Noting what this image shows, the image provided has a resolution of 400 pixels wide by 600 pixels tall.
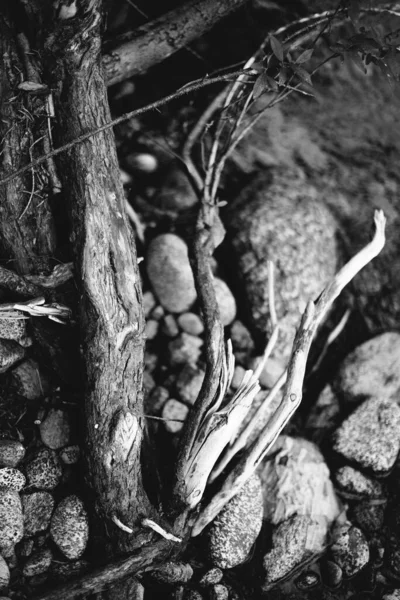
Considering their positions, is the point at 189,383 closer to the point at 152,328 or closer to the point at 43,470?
the point at 152,328

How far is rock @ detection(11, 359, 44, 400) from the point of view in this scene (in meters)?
2.69

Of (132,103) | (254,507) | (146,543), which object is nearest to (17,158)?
(132,103)

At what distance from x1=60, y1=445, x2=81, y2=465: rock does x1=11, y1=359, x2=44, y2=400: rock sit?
0.32 metres

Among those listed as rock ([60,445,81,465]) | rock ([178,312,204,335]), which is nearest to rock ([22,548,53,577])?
rock ([60,445,81,465])

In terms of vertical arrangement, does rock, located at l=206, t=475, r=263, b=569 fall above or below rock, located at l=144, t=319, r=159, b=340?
below

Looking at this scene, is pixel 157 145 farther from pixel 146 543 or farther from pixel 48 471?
Result: pixel 146 543

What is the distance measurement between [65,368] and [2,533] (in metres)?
0.81

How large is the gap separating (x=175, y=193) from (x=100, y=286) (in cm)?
145

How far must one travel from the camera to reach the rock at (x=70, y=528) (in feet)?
8.05

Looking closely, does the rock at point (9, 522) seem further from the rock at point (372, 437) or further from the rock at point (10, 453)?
the rock at point (372, 437)

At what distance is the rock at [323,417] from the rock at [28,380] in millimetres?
1687

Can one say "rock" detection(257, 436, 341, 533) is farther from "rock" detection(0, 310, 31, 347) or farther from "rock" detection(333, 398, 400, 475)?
"rock" detection(0, 310, 31, 347)

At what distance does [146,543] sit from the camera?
7.91 ft

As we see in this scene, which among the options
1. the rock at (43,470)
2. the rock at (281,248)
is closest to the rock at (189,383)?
the rock at (281,248)
